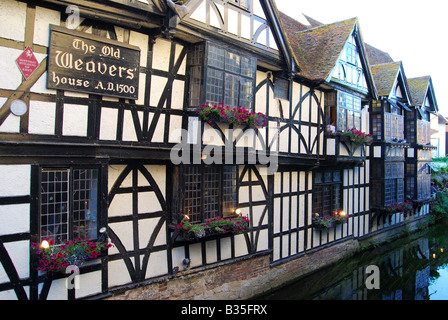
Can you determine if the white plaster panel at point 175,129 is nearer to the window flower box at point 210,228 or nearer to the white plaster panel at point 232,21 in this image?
the window flower box at point 210,228

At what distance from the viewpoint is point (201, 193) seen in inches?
352

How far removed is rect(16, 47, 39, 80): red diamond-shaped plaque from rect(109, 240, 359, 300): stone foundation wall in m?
4.83

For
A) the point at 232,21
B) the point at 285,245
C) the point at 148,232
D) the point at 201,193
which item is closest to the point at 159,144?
the point at 201,193

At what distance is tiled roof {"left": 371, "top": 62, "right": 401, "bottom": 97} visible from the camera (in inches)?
662

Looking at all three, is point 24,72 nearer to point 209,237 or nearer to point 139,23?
point 139,23

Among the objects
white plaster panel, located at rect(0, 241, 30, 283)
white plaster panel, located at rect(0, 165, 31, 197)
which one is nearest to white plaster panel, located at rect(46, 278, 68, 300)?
white plaster panel, located at rect(0, 241, 30, 283)

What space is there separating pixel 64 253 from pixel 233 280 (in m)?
5.25


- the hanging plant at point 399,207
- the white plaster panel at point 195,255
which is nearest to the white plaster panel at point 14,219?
the white plaster panel at point 195,255

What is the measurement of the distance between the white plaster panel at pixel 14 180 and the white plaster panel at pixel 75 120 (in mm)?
992

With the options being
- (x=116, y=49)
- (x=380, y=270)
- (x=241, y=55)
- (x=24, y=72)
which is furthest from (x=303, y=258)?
(x=24, y=72)

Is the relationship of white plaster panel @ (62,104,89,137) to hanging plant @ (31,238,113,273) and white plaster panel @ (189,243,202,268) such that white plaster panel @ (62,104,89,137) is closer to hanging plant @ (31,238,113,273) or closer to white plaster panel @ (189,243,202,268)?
hanging plant @ (31,238,113,273)

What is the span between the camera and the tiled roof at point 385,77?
16816 mm

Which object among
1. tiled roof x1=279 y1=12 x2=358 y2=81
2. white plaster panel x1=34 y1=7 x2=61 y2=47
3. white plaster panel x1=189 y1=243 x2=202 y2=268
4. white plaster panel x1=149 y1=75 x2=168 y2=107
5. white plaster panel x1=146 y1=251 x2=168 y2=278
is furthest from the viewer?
tiled roof x1=279 y1=12 x2=358 y2=81

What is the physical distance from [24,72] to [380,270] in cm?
1373
